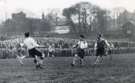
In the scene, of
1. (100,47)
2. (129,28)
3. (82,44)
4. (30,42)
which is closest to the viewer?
(30,42)

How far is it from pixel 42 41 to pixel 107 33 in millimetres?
1998

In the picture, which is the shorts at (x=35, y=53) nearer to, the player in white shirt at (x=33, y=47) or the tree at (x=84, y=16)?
the player in white shirt at (x=33, y=47)

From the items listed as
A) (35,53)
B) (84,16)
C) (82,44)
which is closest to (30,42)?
(35,53)

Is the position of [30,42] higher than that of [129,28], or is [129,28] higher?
[129,28]

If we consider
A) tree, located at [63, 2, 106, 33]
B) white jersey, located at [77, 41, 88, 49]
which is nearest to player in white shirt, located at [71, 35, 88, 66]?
white jersey, located at [77, 41, 88, 49]

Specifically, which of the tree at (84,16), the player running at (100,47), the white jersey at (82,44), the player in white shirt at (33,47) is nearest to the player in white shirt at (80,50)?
the white jersey at (82,44)

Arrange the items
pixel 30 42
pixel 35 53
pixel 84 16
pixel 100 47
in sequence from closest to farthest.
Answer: pixel 30 42, pixel 84 16, pixel 35 53, pixel 100 47

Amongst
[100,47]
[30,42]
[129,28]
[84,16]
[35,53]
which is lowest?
[100,47]

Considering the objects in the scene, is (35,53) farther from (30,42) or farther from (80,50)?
(80,50)

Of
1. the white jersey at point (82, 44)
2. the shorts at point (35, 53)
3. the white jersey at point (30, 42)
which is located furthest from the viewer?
the white jersey at point (82, 44)

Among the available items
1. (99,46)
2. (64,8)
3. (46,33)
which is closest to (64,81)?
(46,33)

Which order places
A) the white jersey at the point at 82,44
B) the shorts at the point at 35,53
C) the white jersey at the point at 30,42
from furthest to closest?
the white jersey at the point at 82,44 < the shorts at the point at 35,53 < the white jersey at the point at 30,42

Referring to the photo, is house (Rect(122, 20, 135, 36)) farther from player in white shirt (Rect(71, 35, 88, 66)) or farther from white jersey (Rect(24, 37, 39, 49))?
white jersey (Rect(24, 37, 39, 49))

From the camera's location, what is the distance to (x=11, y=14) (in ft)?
31.6
